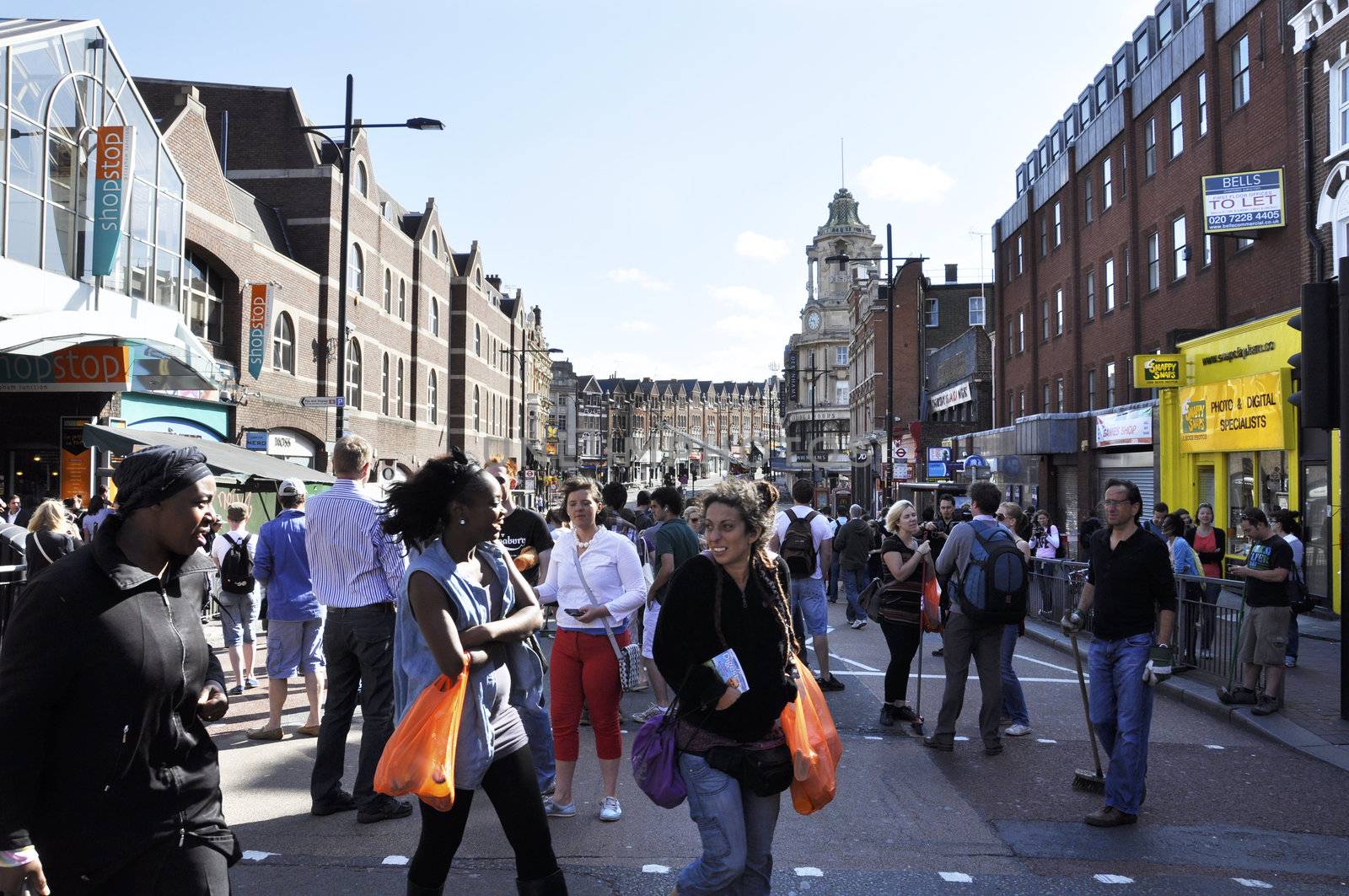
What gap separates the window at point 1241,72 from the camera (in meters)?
20.6

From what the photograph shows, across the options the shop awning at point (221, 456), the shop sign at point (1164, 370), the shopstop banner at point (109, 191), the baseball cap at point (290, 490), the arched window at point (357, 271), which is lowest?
the baseball cap at point (290, 490)

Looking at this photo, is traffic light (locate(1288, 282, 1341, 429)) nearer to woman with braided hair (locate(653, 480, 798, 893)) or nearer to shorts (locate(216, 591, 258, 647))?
woman with braided hair (locate(653, 480, 798, 893))

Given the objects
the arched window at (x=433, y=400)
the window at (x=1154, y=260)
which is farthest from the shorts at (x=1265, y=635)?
the arched window at (x=433, y=400)

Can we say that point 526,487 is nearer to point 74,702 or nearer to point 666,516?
point 666,516

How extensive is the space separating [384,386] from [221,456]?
21.4 meters

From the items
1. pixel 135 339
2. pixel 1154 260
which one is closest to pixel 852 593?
pixel 135 339

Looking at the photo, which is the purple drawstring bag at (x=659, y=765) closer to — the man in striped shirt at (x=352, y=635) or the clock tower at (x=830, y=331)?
the man in striped shirt at (x=352, y=635)

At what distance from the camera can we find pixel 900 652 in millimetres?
8125

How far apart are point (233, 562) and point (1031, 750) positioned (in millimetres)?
6726

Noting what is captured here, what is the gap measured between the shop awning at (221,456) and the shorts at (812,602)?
1178 centimetres

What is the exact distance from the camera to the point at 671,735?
3682 millimetres

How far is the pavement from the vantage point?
4816 millimetres

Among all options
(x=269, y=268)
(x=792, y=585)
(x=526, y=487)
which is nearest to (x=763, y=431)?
(x=526, y=487)

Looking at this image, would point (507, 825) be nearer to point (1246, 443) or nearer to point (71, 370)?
point (71, 370)
